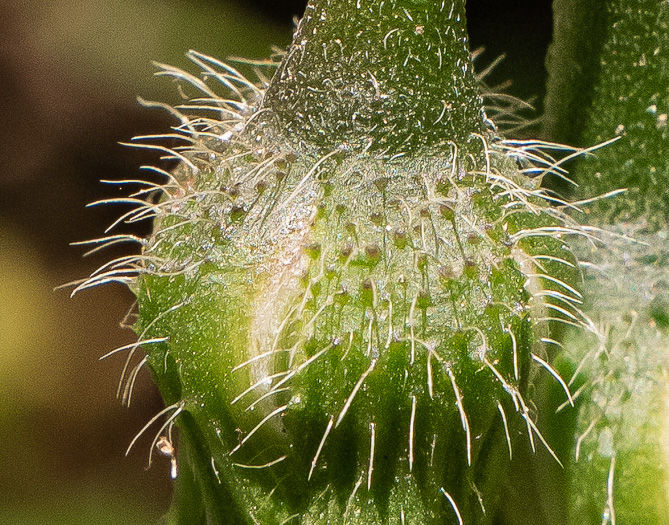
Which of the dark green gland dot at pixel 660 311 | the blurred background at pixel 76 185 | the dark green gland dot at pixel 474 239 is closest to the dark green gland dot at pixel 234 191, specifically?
the dark green gland dot at pixel 474 239

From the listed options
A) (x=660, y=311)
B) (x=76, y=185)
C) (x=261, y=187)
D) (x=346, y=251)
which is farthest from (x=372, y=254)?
(x=76, y=185)

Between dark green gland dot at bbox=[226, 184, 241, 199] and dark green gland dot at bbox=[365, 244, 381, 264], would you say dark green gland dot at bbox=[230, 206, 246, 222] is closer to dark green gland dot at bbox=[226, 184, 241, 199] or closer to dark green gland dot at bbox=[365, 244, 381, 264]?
dark green gland dot at bbox=[226, 184, 241, 199]

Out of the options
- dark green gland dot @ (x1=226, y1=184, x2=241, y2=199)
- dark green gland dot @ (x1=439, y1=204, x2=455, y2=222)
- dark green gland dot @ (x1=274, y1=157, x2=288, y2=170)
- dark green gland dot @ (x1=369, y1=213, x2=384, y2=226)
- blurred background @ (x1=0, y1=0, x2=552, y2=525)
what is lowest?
blurred background @ (x1=0, y1=0, x2=552, y2=525)

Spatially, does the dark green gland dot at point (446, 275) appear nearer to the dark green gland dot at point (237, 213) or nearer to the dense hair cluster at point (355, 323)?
the dense hair cluster at point (355, 323)

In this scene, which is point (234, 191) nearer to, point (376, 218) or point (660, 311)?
point (376, 218)

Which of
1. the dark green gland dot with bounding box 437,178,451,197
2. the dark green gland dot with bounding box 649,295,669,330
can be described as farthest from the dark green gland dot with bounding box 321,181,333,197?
the dark green gland dot with bounding box 649,295,669,330

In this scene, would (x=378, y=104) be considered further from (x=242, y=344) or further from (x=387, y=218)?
(x=242, y=344)
